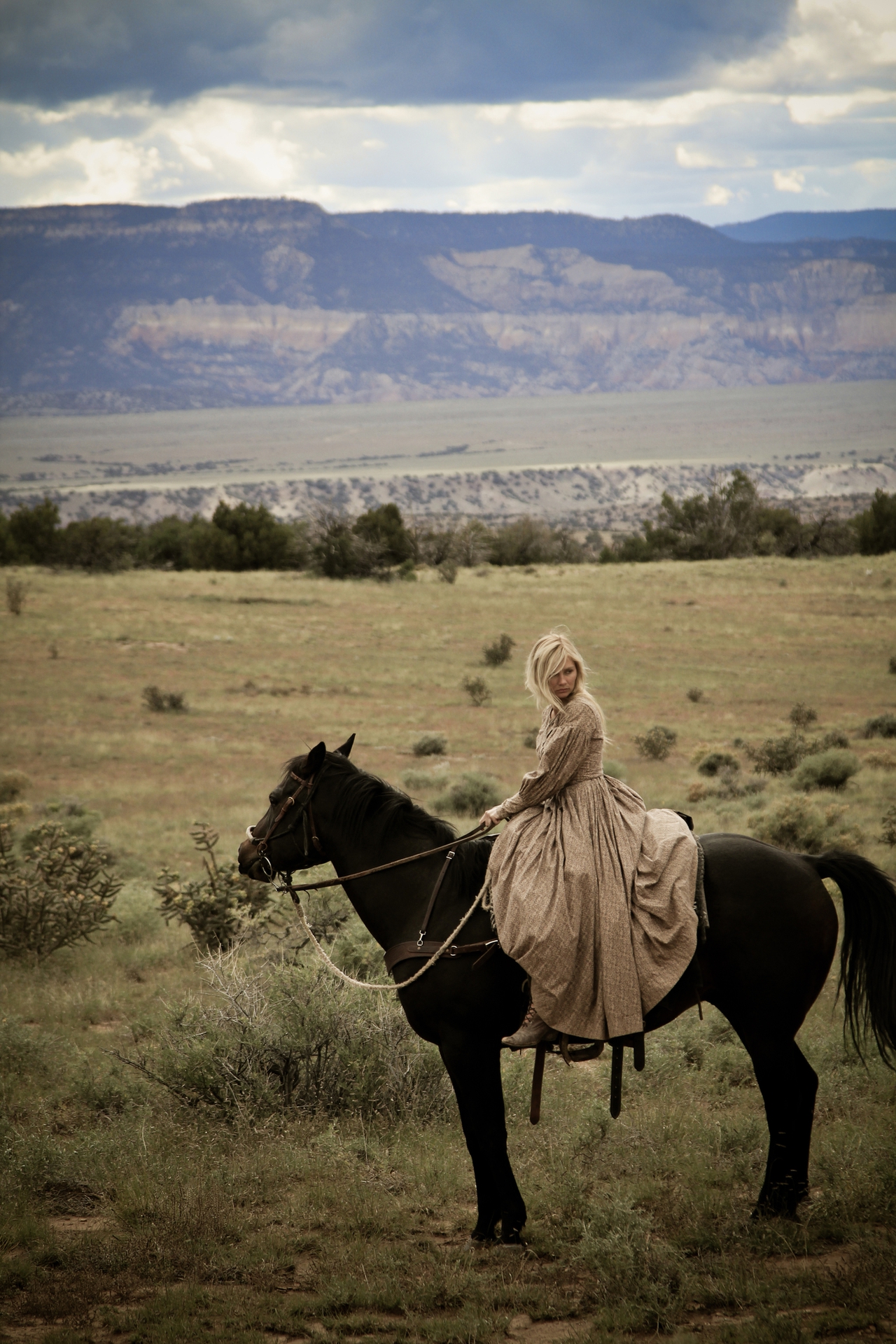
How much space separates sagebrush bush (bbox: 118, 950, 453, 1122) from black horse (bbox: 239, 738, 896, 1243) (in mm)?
1413

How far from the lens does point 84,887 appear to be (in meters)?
9.53

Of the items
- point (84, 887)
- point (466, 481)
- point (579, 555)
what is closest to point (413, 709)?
point (84, 887)

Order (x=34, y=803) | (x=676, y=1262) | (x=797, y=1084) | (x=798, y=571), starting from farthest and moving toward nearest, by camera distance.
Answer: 1. (x=798, y=571)
2. (x=34, y=803)
3. (x=797, y=1084)
4. (x=676, y=1262)

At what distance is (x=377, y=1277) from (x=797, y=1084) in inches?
77.1

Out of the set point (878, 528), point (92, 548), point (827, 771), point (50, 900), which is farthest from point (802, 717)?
point (92, 548)

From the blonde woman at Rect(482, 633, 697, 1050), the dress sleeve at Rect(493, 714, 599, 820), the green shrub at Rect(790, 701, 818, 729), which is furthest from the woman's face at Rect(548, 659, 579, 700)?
the green shrub at Rect(790, 701, 818, 729)

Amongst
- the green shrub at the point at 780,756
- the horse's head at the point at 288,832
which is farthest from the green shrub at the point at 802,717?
the horse's head at the point at 288,832

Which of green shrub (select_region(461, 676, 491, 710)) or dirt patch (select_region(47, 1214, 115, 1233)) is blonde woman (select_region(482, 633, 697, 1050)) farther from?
green shrub (select_region(461, 676, 491, 710))

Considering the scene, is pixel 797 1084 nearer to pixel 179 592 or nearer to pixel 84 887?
pixel 84 887

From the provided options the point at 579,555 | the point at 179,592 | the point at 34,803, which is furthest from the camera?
the point at 579,555

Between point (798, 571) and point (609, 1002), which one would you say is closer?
point (609, 1002)

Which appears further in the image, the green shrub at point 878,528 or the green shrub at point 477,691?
the green shrub at point 878,528

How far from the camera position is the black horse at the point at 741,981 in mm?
4355

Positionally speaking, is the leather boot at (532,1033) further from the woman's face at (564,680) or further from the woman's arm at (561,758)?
the woman's face at (564,680)
